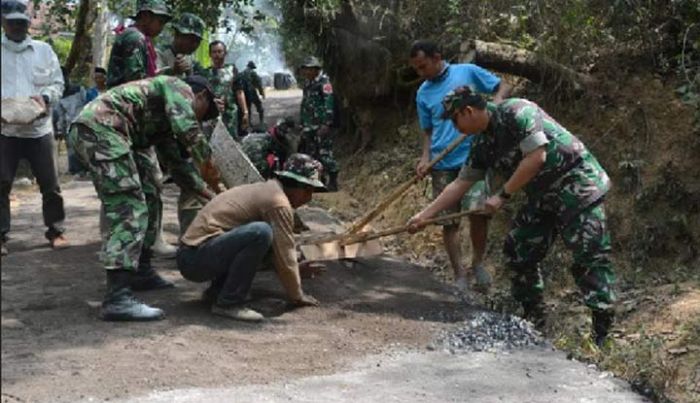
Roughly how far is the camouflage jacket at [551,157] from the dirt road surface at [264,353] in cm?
85

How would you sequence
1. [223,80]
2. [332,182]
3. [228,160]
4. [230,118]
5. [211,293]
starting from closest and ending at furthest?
[211,293] → [228,160] → [223,80] → [230,118] → [332,182]

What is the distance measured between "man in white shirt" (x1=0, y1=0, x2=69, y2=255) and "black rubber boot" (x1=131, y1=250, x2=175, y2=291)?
1008 millimetres

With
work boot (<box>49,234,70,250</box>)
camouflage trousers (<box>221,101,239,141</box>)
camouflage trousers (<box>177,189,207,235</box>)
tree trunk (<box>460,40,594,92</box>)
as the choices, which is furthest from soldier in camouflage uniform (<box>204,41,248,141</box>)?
camouflage trousers (<box>177,189,207,235</box>)

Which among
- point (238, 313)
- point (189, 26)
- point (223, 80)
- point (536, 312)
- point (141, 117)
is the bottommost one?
point (536, 312)

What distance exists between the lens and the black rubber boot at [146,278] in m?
5.29

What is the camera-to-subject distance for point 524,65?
811 centimetres

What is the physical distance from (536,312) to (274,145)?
3731mm

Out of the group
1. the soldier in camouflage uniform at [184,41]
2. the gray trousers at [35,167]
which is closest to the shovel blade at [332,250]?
the soldier in camouflage uniform at [184,41]

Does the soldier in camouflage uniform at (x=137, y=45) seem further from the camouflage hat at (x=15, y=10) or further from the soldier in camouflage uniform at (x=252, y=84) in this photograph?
the soldier in camouflage uniform at (x=252, y=84)

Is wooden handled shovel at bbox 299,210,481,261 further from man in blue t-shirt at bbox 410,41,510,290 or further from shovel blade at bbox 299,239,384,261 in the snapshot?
man in blue t-shirt at bbox 410,41,510,290

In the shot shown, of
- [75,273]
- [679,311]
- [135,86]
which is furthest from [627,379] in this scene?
[75,273]

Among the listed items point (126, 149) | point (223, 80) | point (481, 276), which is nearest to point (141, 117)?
point (126, 149)

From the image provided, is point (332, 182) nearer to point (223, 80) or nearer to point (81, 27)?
point (223, 80)

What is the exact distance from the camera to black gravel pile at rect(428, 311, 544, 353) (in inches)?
179
